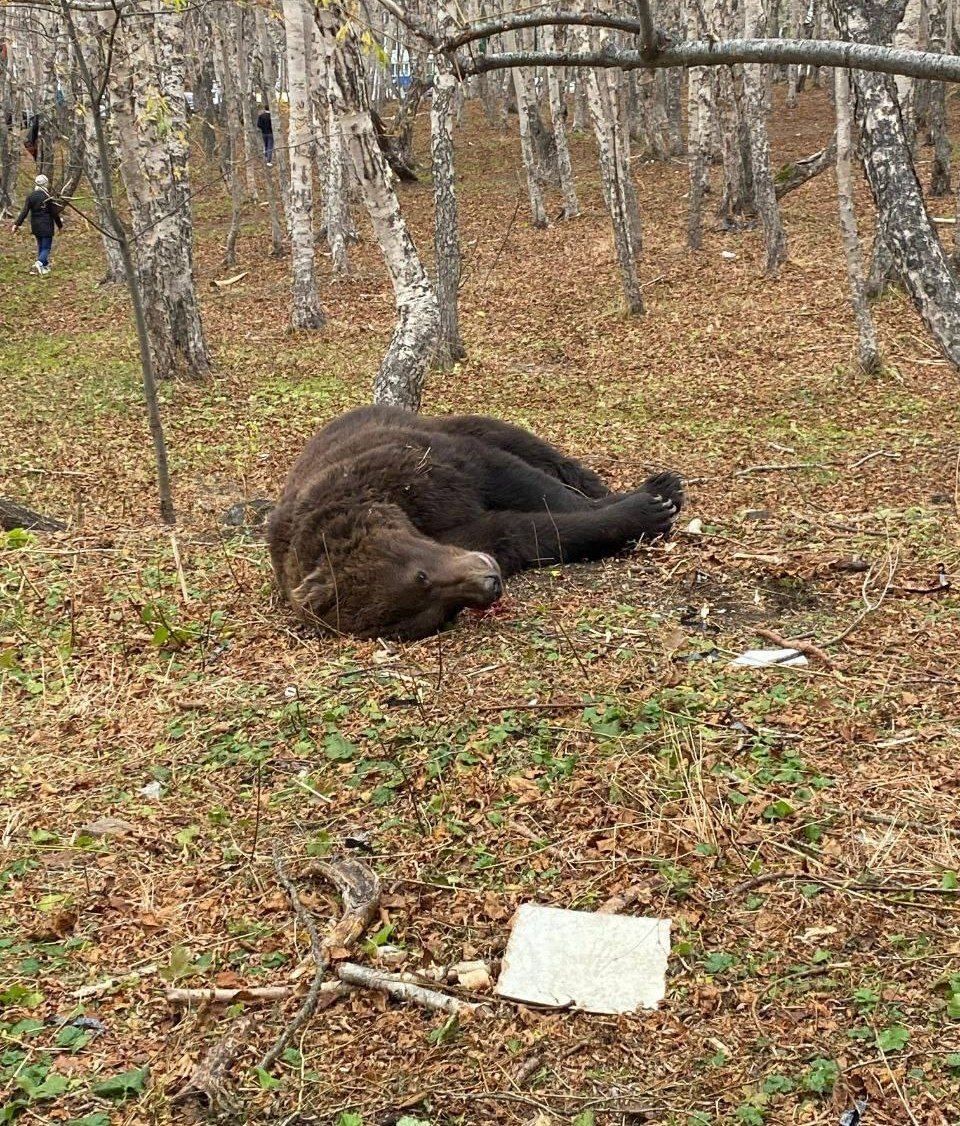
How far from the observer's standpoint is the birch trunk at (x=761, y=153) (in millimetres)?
17000

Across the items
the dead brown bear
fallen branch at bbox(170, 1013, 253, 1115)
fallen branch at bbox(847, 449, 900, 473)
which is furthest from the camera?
fallen branch at bbox(847, 449, 900, 473)

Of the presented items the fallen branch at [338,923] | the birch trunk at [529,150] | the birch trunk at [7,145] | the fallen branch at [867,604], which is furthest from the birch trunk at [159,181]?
the birch trunk at [7,145]

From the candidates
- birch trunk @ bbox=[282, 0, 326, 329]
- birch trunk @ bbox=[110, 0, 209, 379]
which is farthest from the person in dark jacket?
birch trunk @ bbox=[110, 0, 209, 379]

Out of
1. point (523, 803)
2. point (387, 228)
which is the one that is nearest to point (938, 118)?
point (387, 228)

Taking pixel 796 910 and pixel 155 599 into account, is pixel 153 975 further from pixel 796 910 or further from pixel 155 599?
pixel 155 599

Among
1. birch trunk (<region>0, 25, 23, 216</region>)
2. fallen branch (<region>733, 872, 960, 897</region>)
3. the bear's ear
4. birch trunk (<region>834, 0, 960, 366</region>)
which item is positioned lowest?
fallen branch (<region>733, 872, 960, 897</region>)

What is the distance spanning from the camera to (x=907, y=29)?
14.2 metres

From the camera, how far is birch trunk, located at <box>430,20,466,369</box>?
13.6 meters

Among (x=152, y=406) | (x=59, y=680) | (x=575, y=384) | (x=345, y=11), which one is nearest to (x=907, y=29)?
(x=575, y=384)

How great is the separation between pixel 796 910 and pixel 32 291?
23.0m

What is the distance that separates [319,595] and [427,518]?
0.86 metres

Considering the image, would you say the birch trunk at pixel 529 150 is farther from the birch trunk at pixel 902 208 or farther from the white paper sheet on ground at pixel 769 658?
the white paper sheet on ground at pixel 769 658

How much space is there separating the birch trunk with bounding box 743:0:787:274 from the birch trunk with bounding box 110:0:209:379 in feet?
26.4

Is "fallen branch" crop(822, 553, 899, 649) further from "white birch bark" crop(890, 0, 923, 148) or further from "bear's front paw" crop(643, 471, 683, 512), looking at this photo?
"white birch bark" crop(890, 0, 923, 148)
